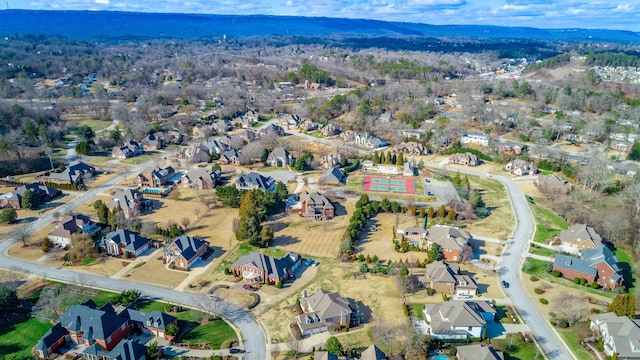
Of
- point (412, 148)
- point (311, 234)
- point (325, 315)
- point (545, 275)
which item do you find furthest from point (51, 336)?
point (412, 148)

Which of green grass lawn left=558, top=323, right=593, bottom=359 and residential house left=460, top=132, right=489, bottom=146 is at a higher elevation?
residential house left=460, top=132, right=489, bottom=146

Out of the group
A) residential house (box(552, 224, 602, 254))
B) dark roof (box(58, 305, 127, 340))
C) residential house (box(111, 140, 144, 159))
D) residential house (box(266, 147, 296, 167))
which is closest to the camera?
dark roof (box(58, 305, 127, 340))

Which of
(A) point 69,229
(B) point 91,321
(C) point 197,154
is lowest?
(B) point 91,321

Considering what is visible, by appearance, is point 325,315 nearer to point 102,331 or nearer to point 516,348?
point 516,348

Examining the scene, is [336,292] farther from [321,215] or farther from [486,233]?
[486,233]

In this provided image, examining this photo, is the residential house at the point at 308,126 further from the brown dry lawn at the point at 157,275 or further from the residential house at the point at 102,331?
the residential house at the point at 102,331

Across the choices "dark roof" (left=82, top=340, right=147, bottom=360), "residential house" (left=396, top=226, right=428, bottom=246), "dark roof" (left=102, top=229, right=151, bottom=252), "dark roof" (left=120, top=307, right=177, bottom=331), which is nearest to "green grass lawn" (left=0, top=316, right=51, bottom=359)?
"dark roof" (left=82, top=340, right=147, bottom=360)

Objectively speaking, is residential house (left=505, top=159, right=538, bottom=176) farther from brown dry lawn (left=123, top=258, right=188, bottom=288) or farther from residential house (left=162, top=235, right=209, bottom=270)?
brown dry lawn (left=123, top=258, right=188, bottom=288)
